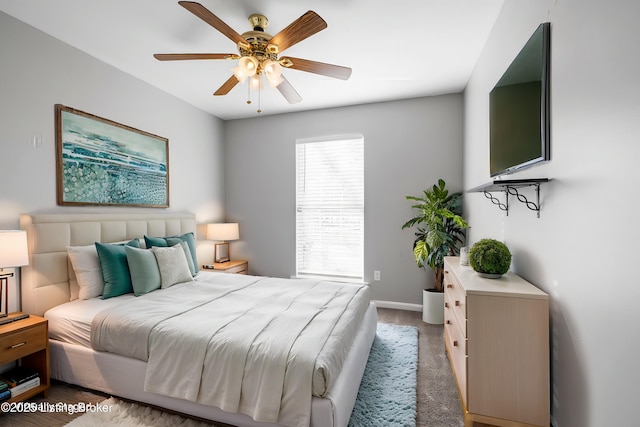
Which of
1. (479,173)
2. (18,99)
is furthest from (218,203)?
(479,173)

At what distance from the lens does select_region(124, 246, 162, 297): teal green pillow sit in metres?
2.55

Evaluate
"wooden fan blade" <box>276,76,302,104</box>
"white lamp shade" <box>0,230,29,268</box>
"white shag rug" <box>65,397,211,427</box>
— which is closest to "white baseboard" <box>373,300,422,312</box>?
"white shag rug" <box>65,397,211,427</box>

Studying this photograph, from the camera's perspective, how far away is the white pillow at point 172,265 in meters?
2.75

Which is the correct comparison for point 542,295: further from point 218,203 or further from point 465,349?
point 218,203

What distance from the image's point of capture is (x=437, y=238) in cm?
321

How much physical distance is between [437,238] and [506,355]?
1754mm

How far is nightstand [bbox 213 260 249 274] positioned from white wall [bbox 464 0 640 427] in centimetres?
347

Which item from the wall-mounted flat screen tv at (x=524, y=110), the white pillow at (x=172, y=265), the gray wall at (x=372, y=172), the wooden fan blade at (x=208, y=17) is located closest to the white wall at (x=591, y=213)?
the wall-mounted flat screen tv at (x=524, y=110)

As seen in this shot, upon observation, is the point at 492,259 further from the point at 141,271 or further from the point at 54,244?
the point at 54,244

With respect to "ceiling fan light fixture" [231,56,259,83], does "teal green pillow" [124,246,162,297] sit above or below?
below

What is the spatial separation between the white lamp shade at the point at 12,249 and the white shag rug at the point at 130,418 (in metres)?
1.10

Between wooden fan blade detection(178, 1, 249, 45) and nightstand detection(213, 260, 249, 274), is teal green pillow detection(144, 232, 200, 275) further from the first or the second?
wooden fan blade detection(178, 1, 249, 45)

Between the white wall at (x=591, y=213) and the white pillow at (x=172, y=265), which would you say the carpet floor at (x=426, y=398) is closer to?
the white wall at (x=591, y=213)

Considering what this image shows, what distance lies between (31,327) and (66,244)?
0.73 m
